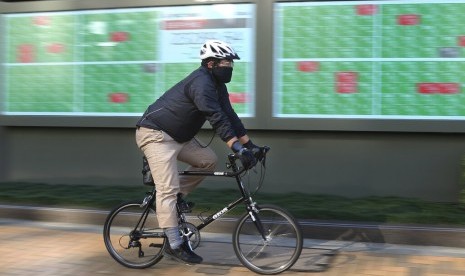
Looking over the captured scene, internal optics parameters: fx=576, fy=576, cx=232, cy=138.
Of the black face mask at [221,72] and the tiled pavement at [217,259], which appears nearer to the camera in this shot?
the black face mask at [221,72]

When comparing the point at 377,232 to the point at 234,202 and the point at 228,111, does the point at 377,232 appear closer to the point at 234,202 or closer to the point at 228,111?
the point at 234,202

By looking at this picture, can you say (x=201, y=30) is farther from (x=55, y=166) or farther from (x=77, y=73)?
(x=55, y=166)

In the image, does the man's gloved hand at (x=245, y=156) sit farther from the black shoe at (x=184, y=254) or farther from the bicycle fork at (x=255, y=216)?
the black shoe at (x=184, y=254)

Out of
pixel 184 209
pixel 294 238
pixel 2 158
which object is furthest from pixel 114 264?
pixel 2 158

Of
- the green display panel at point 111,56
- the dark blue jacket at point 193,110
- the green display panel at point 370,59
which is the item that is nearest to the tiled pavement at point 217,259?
the dark blue jacket at point 193,110

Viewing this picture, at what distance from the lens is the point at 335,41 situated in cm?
749

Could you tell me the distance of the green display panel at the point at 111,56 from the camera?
7.84 metres

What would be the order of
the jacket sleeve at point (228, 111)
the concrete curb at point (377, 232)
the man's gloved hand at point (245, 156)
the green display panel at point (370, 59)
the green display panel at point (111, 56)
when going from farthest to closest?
the green display panel at point (111, 56) < the green display panel at point (370, 59) < the concrete curb at point (377, 232) < the jacket sleeve at point (228, 111) < the man's gloved hand at point (245, 156)

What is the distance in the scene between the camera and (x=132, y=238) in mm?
5211

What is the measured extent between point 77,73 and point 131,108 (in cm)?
102

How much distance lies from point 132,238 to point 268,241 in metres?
1.25

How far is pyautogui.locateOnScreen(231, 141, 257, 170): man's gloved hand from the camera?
4.61 m

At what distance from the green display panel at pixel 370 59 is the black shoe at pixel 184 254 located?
10.5ft

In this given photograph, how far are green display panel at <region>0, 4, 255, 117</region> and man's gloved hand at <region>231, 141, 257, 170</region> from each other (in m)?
3.13
